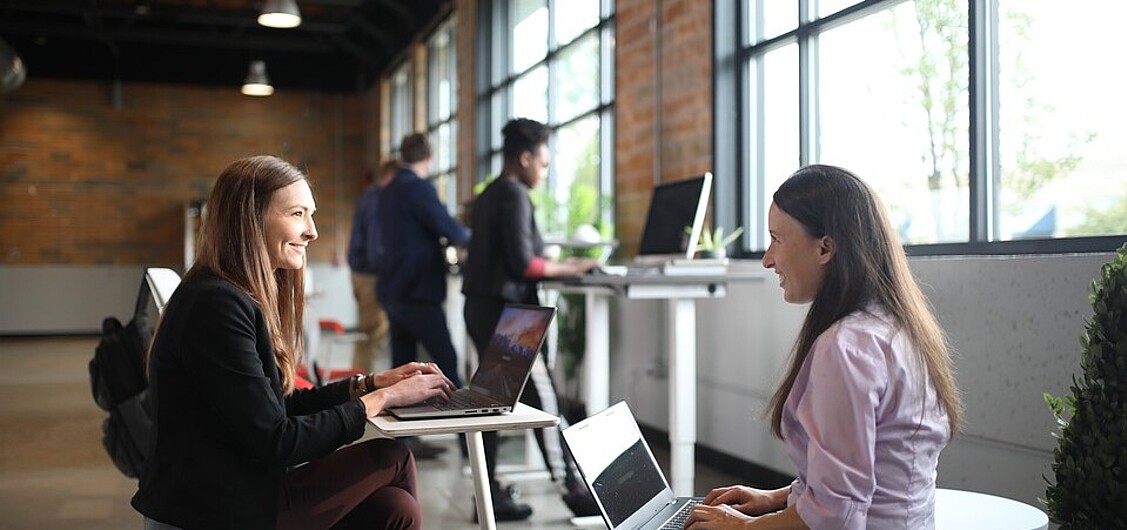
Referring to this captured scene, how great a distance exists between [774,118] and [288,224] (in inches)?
129

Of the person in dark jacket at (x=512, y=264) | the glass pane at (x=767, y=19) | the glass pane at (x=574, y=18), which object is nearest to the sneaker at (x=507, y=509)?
the person in dark jacket at (x=512, y=264)

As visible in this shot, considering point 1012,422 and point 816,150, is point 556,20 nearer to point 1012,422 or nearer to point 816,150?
point 816,150

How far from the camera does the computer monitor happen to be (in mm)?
4270

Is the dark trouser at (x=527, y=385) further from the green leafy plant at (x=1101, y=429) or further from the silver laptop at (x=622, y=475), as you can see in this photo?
the green leafy plant at (x=1101, y=429)

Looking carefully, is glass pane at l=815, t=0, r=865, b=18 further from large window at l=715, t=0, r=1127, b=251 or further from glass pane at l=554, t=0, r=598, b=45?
glass pane at l=554, t=0, r=598, b=45

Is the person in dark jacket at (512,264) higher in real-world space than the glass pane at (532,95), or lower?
lower

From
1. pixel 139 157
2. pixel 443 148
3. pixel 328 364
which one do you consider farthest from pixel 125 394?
pixel 139 157

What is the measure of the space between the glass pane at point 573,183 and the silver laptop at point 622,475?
171 inches

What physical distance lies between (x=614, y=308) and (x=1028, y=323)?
330 centimetres

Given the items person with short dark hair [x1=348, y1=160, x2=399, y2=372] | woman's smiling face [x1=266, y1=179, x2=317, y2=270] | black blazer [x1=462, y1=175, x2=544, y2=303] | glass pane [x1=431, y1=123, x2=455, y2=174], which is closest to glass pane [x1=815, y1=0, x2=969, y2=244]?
black blazer [x1=462, y1=175, x2=544, y2=303]

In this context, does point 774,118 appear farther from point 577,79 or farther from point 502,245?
point 577,79

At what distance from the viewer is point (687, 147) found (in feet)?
18.0

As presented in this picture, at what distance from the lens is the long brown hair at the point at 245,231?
88.6 inches

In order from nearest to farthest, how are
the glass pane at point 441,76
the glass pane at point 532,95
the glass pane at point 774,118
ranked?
1. the glass pane at point 774,118
2. the glass pane at point 532,95
3. the glass pane at point 441,76
